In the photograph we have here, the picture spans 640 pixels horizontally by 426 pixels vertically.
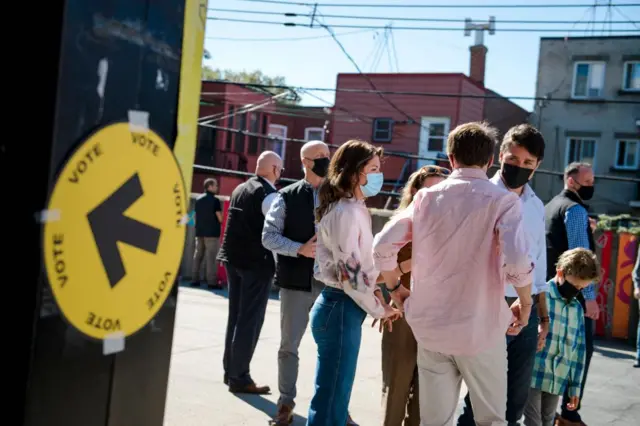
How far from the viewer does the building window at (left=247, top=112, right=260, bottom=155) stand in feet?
116

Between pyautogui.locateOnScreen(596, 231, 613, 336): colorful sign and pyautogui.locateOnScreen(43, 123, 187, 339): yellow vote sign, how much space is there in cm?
1019

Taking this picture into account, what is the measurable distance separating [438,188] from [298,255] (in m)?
1.88

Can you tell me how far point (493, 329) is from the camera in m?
3.60

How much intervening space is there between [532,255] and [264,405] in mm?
2622

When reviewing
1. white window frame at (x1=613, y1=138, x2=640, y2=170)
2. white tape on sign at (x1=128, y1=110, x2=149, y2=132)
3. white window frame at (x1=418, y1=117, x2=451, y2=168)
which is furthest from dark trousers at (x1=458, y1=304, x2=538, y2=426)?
white window frame at (x1=613, y1=138, x2=640, y2=170)

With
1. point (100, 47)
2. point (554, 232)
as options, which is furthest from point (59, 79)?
point (554, 232)

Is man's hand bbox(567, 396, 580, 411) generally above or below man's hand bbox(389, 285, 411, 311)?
below

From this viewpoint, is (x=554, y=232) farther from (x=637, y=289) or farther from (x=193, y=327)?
(x=193, y=327)

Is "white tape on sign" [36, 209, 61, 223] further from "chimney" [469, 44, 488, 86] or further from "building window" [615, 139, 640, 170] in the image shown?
"chimney" [469, 44, 488, 86]

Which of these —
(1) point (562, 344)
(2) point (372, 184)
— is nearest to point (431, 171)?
(2) point (372, 184)

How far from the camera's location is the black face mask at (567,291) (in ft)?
17.6

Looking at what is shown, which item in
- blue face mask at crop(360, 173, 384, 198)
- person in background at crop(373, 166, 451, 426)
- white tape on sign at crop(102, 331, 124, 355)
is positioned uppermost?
blue face mask at crop(360, 173, 384, 198)

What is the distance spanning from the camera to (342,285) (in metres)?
4.05

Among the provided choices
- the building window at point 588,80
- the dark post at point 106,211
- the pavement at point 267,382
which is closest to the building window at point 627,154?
the building window at point 588,80
